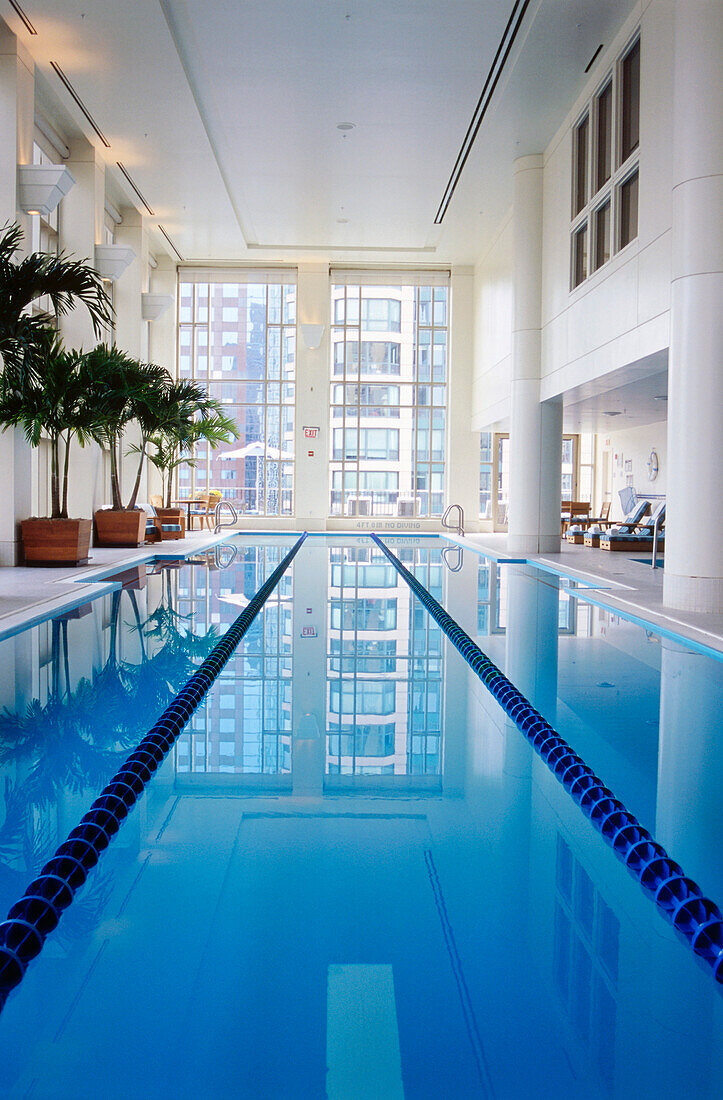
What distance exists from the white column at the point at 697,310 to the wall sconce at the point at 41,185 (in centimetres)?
655

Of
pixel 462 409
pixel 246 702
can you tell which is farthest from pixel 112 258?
pixel 246 702

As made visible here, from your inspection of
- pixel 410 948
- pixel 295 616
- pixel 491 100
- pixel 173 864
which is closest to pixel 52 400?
pixel 295 616

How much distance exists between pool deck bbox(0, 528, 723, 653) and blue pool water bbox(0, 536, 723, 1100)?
1395mm

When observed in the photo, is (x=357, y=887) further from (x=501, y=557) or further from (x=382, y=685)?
(x=501, y=557)

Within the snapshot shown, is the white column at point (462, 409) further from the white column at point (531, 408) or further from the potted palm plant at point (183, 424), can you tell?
the white column at point (531, 408)

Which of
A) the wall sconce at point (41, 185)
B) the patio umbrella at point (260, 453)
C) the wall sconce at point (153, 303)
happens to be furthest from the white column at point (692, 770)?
the patio umbrella at point (260, 453)

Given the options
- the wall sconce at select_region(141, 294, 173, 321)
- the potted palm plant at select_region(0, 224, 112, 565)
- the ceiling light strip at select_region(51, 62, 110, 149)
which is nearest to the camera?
the potted palm plant at select_region(0, 224, 112, 565)

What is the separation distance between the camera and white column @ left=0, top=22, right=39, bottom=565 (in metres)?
10.5

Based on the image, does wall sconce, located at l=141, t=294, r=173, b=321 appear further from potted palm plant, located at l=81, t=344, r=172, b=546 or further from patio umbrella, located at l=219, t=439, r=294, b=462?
patio umbrella, located at l=219, t=439, r=294, b=462

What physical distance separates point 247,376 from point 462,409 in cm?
522

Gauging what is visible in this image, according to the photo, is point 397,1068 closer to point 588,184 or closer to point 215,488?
point 588,184

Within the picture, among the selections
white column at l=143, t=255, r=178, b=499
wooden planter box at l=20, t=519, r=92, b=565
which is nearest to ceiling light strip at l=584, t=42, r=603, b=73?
wooden planter box at l=20, t=519, r=92, b=565

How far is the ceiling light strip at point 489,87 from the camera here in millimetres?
10164

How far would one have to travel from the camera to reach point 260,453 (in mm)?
22734
